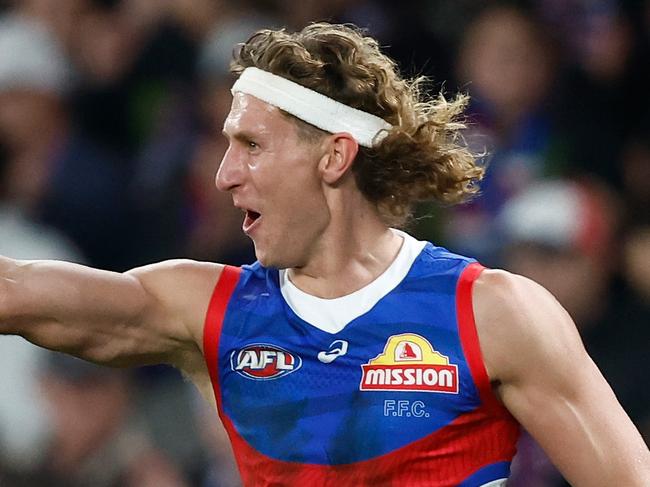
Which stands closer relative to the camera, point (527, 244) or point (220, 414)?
point (220, 414)

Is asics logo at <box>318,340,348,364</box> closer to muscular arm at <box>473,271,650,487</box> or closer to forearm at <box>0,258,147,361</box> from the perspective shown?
muscular arm at <box>473,271,650,487</box>

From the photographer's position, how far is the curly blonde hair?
148 inches

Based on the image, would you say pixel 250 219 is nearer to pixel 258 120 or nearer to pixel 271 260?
pixel 271 260

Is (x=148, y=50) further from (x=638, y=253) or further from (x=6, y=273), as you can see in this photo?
(x=6, y=273)

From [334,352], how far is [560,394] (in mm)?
585

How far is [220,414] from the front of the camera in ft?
12.4

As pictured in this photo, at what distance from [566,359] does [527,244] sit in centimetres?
245

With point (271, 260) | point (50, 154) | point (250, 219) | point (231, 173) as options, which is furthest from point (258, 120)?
point (50, 154)

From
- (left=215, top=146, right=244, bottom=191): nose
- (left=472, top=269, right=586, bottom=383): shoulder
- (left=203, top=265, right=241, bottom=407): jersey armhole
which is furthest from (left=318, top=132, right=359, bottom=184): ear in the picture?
(left=472, top=269, right=586, bottom=383): shoulder

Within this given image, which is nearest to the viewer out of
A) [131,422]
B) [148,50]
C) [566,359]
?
[566,359]

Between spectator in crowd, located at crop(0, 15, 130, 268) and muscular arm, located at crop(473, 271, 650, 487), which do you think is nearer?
muscular arm, located at crop(473, 271, 650, 487)

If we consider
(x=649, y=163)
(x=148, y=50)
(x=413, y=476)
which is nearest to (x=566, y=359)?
(x=413, y=476)

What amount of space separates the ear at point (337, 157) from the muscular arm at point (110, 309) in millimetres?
401

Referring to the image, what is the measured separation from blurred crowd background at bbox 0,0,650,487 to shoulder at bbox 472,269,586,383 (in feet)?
5.56
